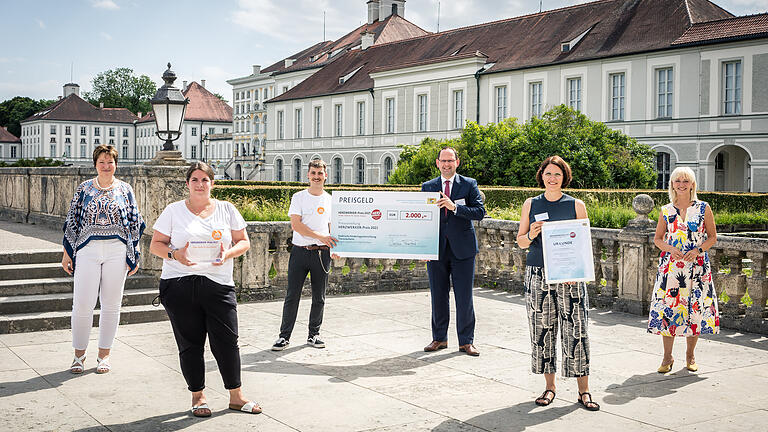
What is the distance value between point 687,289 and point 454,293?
2.15m

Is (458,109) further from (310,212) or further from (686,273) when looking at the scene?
(686,273)

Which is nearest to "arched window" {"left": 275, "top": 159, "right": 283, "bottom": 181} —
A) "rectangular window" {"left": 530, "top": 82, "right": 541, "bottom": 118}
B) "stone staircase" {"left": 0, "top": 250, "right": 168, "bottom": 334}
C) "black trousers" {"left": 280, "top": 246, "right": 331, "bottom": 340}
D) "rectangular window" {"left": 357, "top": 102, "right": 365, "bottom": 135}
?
"rectangular window" {"left": 357, "top": 102, "right": 365, "bottom": 135}

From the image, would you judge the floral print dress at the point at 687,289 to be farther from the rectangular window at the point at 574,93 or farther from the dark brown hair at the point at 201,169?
the rectangular window at the point at 574,93

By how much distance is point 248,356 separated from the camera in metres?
7.84

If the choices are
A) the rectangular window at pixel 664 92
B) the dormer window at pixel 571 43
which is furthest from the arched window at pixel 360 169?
the rectangular window at pixel 664 92

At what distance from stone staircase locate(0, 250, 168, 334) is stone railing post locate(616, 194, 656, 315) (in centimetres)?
569

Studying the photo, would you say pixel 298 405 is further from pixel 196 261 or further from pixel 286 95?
pixel 286 95

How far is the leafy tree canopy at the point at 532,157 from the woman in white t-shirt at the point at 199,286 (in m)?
22.4

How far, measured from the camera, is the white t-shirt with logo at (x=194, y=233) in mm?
5754

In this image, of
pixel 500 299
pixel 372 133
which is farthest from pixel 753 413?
pixel 372 133

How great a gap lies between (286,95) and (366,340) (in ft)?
213

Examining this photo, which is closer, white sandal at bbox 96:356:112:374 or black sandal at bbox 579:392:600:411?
black sandal at bbox 579:392:600:411

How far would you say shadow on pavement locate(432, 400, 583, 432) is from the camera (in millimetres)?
5594

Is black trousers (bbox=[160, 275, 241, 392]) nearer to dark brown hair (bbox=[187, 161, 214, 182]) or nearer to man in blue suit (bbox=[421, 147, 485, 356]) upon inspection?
dark brown hair (bbox=[187, 161, 214, 182])
